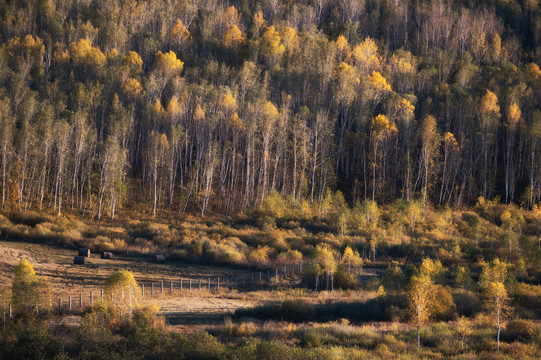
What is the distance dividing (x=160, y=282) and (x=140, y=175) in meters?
33.5

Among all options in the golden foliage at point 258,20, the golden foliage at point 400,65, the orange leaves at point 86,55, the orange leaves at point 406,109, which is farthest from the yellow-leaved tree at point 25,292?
the golden foliage at point 258,20

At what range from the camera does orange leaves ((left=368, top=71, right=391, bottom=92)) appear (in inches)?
2781

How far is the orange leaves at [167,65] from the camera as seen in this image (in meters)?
72.6

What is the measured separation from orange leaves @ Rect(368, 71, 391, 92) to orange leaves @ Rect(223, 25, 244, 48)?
28204 mm

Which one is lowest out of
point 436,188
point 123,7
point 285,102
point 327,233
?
point 327,233

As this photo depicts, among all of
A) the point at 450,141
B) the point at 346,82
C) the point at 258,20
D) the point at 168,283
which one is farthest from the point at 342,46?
the point at 168,283

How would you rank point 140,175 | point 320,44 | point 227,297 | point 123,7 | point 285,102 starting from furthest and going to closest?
point 123,7 < point 320,44 < point 285,102 < point 140,175 < point 227,297

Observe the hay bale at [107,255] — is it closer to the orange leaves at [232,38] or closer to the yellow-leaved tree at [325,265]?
the yellow-leaved tree at [325,265]

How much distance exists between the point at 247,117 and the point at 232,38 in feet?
103

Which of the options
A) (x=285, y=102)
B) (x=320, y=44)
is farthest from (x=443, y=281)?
(x=320, y=44)

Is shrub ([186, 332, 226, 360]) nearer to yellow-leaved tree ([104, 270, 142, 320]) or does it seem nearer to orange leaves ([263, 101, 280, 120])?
yellow-leaved tree ([104, 270, 142, 320])

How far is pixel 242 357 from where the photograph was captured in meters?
15.5

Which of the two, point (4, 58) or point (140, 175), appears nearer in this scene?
point (140, 175)

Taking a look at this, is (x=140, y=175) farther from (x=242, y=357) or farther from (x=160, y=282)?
(x=242, y=357)
